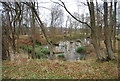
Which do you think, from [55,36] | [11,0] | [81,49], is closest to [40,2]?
[11,0]

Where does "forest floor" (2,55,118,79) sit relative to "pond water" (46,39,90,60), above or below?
above

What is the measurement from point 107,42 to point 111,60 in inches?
39.1

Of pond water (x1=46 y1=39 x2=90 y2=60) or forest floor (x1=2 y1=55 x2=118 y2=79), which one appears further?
pond water (x1=46 y1=39 x2=90 y2=60)

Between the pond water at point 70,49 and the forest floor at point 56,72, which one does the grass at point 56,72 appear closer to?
the forest floor at point 56,72

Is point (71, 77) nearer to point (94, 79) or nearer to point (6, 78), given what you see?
point (94, 79)

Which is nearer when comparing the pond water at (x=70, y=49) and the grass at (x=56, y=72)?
the grass at (x=56, y=72)

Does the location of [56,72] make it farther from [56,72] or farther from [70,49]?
[70,49]

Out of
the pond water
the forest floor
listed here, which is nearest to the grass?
the forest floor

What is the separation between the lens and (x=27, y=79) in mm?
2740

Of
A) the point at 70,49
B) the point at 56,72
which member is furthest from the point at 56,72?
the point at 70,49

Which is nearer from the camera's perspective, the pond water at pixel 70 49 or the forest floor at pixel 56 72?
the forest floor at pixel 56 72

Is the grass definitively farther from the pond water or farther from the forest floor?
the pond water

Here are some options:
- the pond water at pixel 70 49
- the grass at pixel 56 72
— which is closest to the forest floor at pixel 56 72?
the grass at pixel 56 72

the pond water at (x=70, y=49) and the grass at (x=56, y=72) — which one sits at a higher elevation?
the grass at (x=56, y=72)
